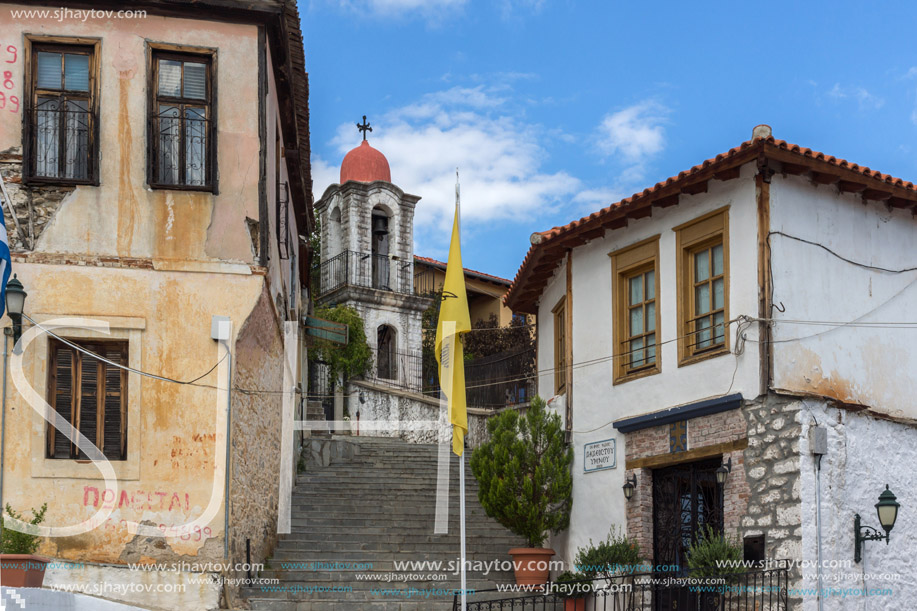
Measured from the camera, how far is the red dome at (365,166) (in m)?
34.0

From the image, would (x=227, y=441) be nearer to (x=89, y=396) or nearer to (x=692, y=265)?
(x=89, y=396)

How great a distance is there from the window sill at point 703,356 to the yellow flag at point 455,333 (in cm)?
272

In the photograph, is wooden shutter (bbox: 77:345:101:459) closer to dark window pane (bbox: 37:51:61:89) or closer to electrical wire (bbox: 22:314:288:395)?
electrical wire (bbox: 22:314:288:395)

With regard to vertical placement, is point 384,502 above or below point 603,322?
below

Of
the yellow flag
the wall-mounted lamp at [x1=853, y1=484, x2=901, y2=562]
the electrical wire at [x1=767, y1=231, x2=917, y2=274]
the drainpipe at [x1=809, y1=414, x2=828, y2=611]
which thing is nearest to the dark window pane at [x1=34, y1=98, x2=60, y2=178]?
the yellow flag

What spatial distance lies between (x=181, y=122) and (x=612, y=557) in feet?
23.9

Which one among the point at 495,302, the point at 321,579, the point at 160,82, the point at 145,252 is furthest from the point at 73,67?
the point at 495,302

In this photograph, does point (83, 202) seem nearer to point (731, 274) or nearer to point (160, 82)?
point (160, 82)

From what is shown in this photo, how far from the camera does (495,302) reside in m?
38.5

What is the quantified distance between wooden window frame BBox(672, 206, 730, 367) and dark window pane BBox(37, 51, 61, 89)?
757 cm

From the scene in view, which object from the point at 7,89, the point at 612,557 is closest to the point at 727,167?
the point at 612,557

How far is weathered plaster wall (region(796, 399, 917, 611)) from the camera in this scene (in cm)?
1238

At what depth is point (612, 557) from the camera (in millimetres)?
14273

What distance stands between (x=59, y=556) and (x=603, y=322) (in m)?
7.40
